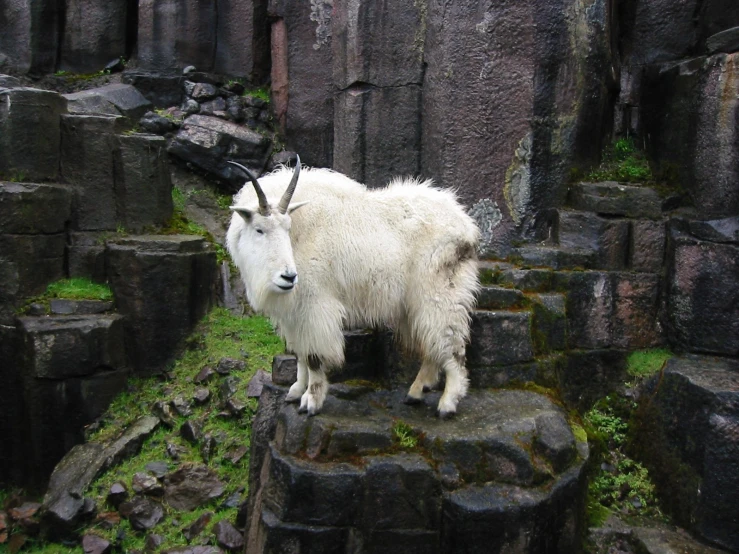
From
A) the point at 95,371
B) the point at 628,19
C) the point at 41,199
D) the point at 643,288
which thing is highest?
the point at 628,19

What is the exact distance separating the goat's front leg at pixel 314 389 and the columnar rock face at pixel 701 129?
3685 millimetres

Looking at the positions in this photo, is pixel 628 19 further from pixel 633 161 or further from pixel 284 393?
pixel 284 393

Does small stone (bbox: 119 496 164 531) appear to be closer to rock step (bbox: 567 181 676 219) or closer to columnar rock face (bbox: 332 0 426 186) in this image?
columnar rock face (bbox: 332 0 426 186)

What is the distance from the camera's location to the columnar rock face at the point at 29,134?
24.8ft

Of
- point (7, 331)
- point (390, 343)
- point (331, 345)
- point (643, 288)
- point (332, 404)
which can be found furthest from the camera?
point (7, 331)

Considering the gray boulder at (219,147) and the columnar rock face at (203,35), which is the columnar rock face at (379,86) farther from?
the columnar rock face at (203,35)

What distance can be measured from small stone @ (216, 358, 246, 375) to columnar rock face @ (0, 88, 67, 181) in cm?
280

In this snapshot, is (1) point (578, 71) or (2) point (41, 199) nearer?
(1) point (578, 71)

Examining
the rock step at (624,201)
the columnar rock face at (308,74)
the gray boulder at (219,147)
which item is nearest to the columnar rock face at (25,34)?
the gray boulder at (219,147)

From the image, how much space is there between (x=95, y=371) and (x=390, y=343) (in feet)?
11.3

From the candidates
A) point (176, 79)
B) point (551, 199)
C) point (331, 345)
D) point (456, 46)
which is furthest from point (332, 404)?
point (176, 79)

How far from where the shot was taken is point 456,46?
6.92 meters

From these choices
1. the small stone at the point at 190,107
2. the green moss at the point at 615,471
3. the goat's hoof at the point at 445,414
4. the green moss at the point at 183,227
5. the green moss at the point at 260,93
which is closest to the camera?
the goat's hoof at the point at 445,414

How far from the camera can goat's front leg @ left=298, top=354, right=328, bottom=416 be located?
16.2 feet
